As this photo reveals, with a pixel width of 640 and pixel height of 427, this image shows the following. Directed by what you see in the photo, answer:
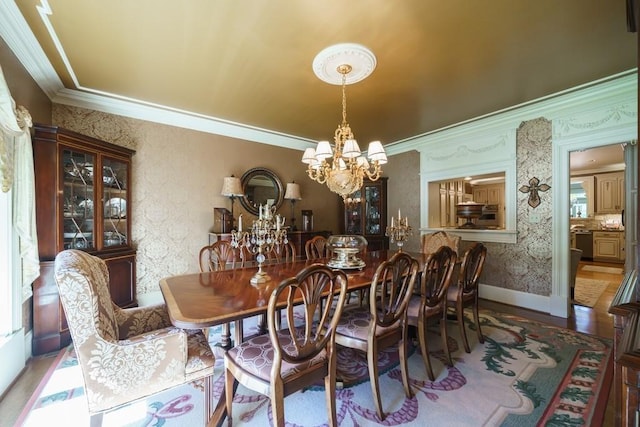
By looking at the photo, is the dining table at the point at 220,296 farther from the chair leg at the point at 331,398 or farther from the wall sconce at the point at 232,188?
the wall sconce at the point at 232,188

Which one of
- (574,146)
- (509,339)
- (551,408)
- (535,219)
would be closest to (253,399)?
(551,408)

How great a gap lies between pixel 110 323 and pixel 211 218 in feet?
8.58

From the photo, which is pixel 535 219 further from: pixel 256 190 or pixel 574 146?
pixel 256 190

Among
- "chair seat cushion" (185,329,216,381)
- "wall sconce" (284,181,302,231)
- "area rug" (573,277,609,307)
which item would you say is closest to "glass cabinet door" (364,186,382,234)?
"wall sconce" (284,181,302,231)

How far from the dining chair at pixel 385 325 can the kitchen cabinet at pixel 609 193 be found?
9.03 meters

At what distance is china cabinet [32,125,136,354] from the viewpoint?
232cm

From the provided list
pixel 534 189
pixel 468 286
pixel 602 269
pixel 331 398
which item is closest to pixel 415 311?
pixel 468 286

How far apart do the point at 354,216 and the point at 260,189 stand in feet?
6.20

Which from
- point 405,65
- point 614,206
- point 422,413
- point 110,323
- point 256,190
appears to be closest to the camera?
point 110,323

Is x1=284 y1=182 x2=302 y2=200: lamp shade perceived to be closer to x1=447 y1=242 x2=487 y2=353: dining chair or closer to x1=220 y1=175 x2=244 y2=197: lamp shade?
x1=220 y1=175 x2=244 y2=197: lamp shade

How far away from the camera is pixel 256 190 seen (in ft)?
14.1

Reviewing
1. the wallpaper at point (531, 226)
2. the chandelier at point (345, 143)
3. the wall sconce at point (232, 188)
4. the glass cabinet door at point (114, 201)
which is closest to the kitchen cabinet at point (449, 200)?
the wallpaper at point (531, 226)

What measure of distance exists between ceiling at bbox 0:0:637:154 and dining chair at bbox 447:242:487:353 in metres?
1.70

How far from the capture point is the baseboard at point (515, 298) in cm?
330
